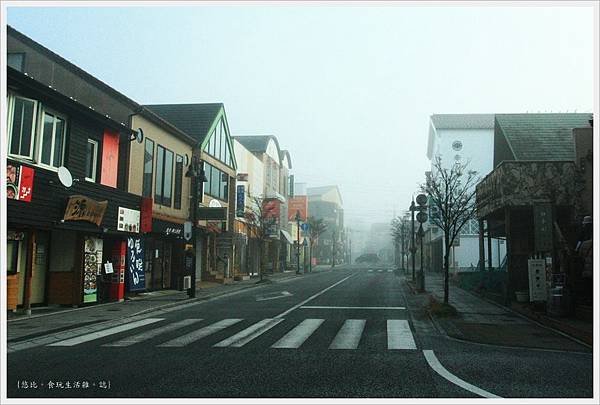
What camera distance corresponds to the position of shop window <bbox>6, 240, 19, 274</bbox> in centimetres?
1537

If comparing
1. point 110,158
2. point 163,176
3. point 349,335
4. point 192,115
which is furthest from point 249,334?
point 192,115

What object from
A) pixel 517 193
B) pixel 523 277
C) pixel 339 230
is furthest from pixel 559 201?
pixel 339 230

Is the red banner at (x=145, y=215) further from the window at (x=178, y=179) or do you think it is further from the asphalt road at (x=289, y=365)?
the asphalt road at (x=289, y=365)

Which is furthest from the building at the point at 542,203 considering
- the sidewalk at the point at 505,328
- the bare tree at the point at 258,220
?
the bare tree at the point at 258,220

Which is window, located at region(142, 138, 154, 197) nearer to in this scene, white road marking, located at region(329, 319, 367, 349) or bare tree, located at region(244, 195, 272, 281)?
white road marking, located at region(329, 319, 367, 349)

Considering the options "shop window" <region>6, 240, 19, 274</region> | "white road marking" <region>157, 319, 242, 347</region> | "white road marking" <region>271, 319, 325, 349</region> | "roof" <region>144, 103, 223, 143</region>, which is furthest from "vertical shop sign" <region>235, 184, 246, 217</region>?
"white road marking" <region>271, 319, 325, 349</region>

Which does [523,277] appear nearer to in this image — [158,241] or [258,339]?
[258,339]

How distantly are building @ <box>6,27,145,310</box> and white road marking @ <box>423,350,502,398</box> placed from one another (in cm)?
1125

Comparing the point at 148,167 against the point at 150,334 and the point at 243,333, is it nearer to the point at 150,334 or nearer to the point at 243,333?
the point at 150,334

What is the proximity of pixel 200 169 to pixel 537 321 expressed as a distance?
47.5 ft

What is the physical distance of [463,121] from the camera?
2611 inches

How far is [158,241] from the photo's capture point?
25.3 meters

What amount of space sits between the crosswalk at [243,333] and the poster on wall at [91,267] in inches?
155

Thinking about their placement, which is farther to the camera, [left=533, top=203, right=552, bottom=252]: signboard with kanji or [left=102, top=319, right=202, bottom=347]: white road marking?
[left=533, top=203, right=552, bottom=252]: signboard with kanji
